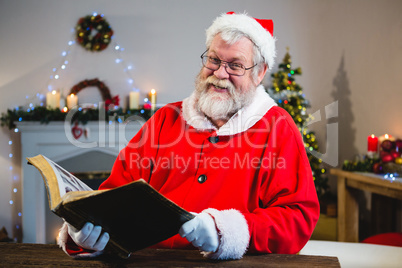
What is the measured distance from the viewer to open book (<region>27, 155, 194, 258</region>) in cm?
77

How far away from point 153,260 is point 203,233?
0.45ft

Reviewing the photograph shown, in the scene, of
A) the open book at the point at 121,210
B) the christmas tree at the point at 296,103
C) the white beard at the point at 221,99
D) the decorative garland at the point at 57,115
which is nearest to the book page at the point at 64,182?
the open book at the point at 121,210

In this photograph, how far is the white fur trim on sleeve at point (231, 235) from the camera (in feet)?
3.16

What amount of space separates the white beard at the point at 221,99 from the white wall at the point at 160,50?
9.60ft

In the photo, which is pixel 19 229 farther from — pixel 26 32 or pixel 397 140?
pixel 397 140

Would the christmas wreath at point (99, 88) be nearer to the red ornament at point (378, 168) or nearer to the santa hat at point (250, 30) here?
the red ornament at point (378, 168)

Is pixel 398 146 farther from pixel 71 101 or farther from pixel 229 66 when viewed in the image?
pixel 71 101

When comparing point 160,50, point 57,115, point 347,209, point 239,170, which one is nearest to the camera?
point 239,170

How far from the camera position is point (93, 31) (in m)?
4.42

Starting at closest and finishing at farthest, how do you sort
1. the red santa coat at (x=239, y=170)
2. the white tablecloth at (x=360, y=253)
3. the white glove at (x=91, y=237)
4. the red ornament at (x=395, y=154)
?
the white glove at (x=91, y=237) → the red santa coat at (x=239, y=170) → the white tablecloth at (x=360, y=253) → the red ornament at (x=395, y=154)

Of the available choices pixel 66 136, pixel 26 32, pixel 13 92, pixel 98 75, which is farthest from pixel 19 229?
pixel 26 32

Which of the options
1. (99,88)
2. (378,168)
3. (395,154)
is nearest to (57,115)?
(99,88)

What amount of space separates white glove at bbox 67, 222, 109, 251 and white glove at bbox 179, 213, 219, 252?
0.19 metres

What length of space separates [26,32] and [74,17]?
1.84 ft
